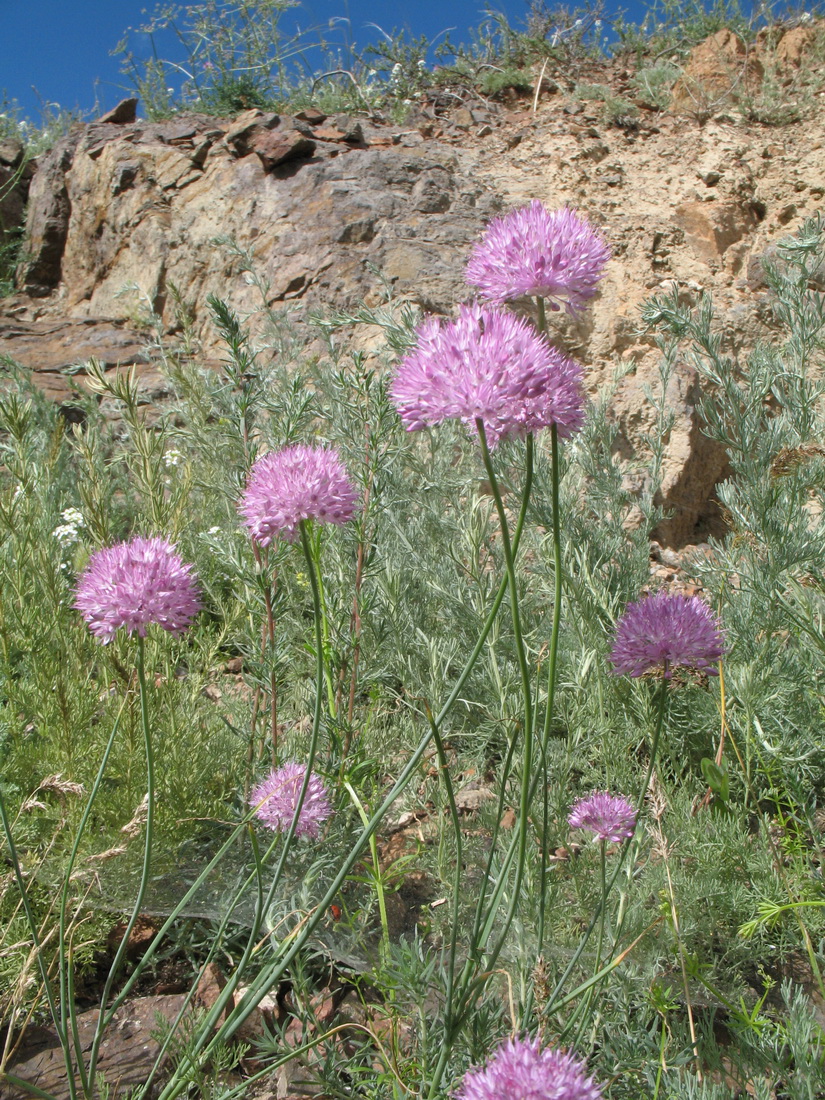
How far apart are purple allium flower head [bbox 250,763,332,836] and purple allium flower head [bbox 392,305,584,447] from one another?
0.92m

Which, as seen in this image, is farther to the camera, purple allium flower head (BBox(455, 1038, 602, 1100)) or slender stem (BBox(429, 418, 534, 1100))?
Result: slender stem (BBox(429, 418, 534, 1100))

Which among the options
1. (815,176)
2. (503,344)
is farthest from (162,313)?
(503,344)

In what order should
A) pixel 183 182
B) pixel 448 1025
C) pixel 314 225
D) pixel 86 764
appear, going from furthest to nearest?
pixel 183 182 → pixel 314 225 → pixel 86 764 → pixel 448 1025

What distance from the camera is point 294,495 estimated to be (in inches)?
57.6

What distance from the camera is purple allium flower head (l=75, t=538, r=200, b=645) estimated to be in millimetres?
1526

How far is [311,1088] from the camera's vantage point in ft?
5.62

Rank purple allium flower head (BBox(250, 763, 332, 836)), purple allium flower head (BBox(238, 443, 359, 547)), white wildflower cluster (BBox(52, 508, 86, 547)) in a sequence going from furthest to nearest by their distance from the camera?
1. white wildflower cluster (BBox(52, 508, 86, 547))
2. purple allium flower head (BBox(250, 763, 332, 836))
3. purple allium flower head (BBox(238, 443, 359, 547))

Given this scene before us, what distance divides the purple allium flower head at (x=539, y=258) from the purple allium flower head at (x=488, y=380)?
16cm

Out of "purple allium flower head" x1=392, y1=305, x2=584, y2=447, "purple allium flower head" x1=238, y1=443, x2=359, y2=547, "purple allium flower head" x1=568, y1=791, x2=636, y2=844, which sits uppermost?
"purple allium flower head" x1=392, y1=305, x2=584, y2=447

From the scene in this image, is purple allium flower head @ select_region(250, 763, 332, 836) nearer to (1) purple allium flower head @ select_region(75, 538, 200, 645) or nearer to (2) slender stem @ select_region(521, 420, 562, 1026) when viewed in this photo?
(1) purple allium flower head @ select_region(75, 538, 200, 645)

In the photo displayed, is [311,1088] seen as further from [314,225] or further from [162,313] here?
[162,313]

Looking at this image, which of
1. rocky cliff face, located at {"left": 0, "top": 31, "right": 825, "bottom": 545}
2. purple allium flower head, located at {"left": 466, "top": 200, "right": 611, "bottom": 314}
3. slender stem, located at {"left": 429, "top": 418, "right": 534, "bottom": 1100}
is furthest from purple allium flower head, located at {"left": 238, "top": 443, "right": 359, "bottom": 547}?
rocky cliff face, located at {"left": 0, "top": 31, "right": 825, "bottom": 545}

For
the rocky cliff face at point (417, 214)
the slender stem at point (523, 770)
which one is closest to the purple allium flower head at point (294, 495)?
the slender stem at point (523, 770)

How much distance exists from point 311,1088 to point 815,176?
19.1ft
